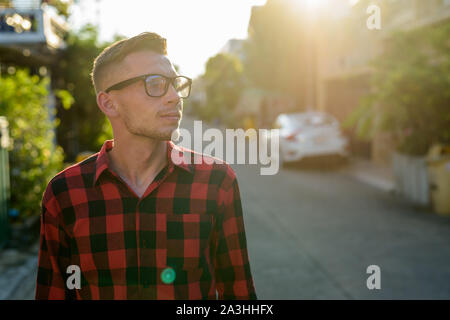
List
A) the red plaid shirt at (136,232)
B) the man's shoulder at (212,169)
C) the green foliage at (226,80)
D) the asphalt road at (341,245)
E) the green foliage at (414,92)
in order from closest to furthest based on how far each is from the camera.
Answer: the red plaid shirt at (136,232) → the man's shoulder at (212,169) → the asphalt road at (341,245) → the green foliage at (414,92) → the green foliage at (226,80)

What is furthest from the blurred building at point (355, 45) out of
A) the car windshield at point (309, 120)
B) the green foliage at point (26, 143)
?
the green foliage at point (26, 143)

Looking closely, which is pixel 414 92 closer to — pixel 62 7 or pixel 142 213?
pixel 142 213

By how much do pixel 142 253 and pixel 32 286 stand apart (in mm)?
3956

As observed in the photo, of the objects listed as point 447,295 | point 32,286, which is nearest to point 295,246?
point 447,295

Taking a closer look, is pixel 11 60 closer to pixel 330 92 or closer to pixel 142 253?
pixel 142 253

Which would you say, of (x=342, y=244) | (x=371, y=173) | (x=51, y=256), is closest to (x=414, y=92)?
(x=342, y=244)

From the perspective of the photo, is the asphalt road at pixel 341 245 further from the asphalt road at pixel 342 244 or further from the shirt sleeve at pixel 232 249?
the shirt sleeve at pixel 232 249

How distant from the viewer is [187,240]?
1.80 meters

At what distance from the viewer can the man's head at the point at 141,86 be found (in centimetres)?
185

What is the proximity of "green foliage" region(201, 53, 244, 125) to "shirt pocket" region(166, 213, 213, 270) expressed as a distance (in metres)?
36.1

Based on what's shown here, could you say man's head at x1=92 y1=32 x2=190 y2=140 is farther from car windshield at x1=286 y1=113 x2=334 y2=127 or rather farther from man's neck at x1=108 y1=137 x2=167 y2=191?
car windshield at x1=286 y1=113 x2=334 y2=127

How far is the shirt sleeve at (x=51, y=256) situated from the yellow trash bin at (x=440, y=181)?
7.95 metres
